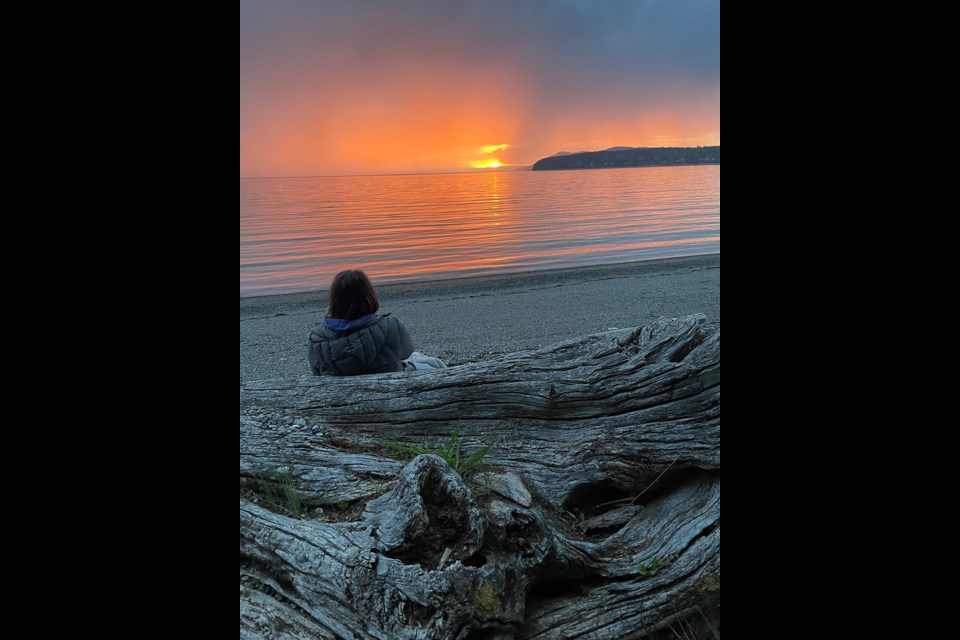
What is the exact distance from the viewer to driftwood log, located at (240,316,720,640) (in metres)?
2.93

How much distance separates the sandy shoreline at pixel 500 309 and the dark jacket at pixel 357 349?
258 cm

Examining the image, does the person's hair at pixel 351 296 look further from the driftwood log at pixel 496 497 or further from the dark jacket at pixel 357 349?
the driftwood log at pixel 496 497

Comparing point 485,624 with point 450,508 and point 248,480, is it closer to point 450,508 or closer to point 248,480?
point 450,508

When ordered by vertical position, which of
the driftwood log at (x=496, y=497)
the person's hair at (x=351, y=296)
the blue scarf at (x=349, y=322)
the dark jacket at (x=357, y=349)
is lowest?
the driftwood log at (x=496, y=497)

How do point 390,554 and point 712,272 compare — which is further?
point 712,272

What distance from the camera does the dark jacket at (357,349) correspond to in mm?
5086

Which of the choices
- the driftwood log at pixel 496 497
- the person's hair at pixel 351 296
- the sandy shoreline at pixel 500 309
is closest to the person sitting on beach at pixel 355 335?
the person's hair at pixel 351 296

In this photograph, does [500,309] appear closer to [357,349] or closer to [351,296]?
[357,349]
